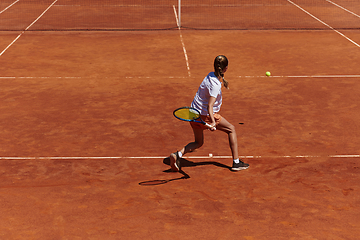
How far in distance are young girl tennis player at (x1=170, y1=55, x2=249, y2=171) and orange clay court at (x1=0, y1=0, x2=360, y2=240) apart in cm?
26

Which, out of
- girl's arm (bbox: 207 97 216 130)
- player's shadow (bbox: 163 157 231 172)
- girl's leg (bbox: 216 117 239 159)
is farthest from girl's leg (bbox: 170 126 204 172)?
girl's arm (bbox: 207 97 216 130)

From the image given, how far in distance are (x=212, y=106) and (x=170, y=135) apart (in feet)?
7.70

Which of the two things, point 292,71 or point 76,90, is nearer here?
point 76,90

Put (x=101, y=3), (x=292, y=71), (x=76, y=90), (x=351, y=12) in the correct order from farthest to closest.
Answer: (x=101, y=3), (x=351, y=12), (x=292, y=71), (x=76, y=90)

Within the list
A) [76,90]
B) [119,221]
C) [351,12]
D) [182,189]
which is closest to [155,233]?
[119,221]

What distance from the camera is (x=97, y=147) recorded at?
8.71 meters

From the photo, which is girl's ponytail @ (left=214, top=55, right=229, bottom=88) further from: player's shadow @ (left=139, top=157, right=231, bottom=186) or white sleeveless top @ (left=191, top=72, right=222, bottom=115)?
player's shadow @ (left=139, top=157, right=231, bottom=186)

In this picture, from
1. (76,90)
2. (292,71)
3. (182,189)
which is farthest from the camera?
(292,71)

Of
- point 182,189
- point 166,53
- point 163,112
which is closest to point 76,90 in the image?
point 163,112

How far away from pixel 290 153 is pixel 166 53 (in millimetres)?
8021

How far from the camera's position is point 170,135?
30.3 feet

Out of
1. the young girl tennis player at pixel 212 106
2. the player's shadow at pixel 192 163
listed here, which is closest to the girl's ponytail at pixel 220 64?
the young girl tennis player at pixel 212 106

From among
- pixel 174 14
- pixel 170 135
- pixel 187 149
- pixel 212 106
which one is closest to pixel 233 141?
pixel 187 149

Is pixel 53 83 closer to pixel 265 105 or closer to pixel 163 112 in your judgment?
pixel 163 112
